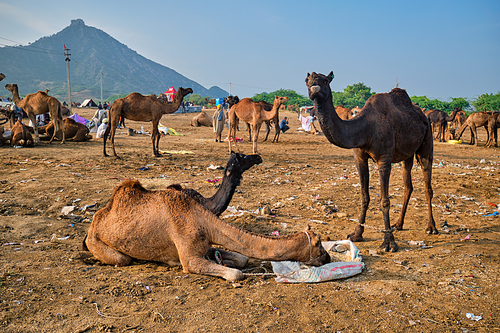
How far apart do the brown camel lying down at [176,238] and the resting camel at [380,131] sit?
4.57ft

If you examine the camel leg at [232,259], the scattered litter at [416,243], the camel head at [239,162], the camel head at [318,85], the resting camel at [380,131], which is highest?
the camel head at [318,85]

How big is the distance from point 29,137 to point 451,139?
968 inches

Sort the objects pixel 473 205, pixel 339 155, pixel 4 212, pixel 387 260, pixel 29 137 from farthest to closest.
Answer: pixel 339 155 < pixel 29 137 < pixel 473 205 < pixel 4 212 < pixel 387 260

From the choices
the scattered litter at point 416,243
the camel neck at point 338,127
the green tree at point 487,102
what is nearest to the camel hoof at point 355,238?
the scattered litter at point 416,243

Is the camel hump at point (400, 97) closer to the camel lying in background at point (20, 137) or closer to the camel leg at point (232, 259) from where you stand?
the camel leg at point (232, 259)

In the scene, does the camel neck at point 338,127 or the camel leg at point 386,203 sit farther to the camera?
the camel leg at point 386,203

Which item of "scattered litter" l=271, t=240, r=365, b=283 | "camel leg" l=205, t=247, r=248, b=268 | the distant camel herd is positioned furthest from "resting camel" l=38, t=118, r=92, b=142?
"scattered litter" l=271, t=240, r=365, b=283

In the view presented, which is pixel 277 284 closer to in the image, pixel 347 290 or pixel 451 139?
pixel 347 290

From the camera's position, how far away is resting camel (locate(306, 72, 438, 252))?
401cm

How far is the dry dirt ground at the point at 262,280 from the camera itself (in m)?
2.87

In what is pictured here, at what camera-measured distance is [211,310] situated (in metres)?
3.01

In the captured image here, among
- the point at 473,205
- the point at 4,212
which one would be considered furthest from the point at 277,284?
the point at 473,205

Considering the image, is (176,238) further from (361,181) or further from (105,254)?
(361,181)

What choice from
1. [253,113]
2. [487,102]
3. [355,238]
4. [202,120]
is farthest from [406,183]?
[487,102]
